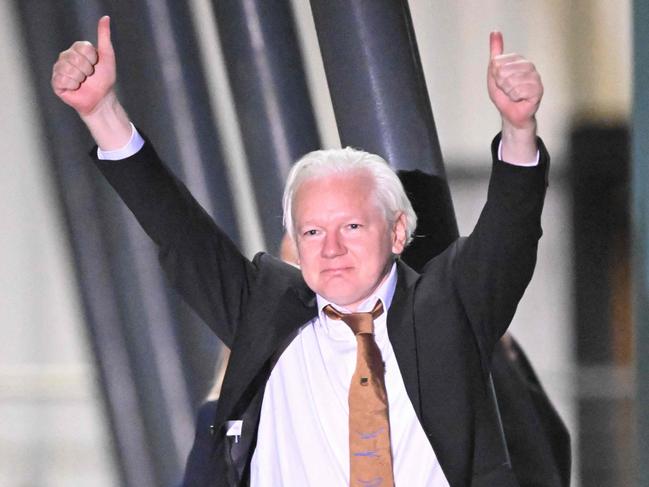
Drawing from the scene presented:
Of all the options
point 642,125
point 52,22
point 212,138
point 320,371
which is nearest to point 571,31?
point 642,125

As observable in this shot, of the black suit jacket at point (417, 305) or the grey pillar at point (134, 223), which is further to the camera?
the grey pillar at point (134, 223)

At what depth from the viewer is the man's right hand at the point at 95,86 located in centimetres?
198

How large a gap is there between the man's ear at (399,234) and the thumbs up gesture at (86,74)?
53 centimetres

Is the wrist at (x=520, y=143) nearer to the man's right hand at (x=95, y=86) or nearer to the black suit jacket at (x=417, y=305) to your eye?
the black suit jacket at (x=417, y=305)

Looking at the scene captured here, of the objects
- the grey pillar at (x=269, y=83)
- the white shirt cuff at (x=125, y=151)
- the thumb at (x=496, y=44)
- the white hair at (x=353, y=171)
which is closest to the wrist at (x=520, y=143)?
the thumb at (x=496, y=44)

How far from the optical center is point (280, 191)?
3197 mm

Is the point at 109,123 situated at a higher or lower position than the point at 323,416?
higher

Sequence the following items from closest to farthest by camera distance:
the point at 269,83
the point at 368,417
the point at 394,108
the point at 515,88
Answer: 1. the point at 515,88
2. the point at 368,417
3. the point at 394,108
4. the point at 269,83

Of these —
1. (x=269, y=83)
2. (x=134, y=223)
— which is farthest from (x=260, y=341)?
(x=134, y=223)

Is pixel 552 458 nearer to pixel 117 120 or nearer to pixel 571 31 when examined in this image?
pixel 571 31

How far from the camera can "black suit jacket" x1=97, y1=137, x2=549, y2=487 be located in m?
1.90

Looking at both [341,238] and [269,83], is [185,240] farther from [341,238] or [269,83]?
[269,83]

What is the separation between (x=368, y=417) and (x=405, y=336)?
15 centimetres

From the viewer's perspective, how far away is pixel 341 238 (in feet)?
6.49
